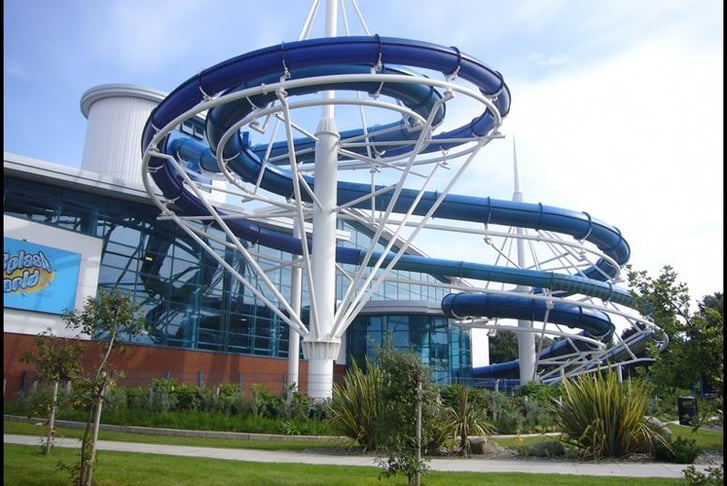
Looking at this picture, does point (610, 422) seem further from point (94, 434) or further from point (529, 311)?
point (529, 311)

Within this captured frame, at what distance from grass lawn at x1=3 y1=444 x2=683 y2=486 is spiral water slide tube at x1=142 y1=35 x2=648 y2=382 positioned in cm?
1130

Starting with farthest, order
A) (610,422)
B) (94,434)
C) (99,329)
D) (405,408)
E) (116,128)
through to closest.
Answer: (116,128)
(610,422)
(99,329)
(405,408)
(94,434)

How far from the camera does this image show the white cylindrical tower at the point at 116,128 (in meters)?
34.9

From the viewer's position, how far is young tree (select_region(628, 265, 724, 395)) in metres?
6.30

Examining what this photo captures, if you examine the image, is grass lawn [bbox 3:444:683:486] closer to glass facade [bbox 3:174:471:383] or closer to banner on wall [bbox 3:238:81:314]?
glass facade [bbox 3:174:471:383]

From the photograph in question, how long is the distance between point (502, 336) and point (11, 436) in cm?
6560

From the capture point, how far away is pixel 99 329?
9.48m

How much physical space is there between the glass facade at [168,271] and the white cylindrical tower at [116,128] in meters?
6.45

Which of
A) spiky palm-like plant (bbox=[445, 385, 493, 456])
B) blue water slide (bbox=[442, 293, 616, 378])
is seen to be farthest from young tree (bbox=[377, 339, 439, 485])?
blue water slide (bbox=[442, 293, 616, 378])

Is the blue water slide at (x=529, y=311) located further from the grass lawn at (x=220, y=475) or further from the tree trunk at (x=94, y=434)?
the tree trunk at (x=94, y=434)

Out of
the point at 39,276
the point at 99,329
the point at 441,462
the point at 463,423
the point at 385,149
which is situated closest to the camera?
the point at 99,329

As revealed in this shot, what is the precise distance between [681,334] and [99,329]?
8.01 metres

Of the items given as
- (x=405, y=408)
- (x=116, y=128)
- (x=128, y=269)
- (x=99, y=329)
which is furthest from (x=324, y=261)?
(x=116, y=128)

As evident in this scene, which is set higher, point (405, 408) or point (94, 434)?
point (405, 408)
